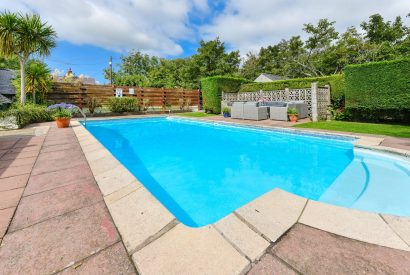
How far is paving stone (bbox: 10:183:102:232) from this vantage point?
1880 mm

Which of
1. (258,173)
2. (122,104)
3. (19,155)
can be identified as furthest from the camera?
(122,104)

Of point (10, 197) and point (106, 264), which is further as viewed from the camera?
point (10, 197)

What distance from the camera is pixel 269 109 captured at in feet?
37.6

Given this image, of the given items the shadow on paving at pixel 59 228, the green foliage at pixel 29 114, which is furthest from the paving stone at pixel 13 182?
the green foliage at pixel 29 114

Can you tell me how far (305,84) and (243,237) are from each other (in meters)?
13.0

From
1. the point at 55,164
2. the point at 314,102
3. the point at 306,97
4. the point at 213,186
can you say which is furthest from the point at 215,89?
the point at 55,164

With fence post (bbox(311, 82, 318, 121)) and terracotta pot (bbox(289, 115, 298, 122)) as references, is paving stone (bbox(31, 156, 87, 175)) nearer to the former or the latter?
terracotta pot (bbox(289, 115, 298, 122))

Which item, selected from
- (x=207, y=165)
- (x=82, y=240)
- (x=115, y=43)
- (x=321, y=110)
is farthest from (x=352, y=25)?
(x=115, y=43)

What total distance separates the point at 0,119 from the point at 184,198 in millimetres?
9183

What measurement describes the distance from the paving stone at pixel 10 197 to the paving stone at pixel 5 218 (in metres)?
0.11

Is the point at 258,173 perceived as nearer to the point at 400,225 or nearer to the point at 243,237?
the point at 400,225

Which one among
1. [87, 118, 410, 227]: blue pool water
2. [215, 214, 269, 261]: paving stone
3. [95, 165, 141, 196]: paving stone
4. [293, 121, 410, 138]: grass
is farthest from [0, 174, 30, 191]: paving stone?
[293, 121, 410, 138]: grass

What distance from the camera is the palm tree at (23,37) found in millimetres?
9688

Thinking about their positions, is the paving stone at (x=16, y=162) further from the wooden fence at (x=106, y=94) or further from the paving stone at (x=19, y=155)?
the wooden fence at (x=106, y=94)
